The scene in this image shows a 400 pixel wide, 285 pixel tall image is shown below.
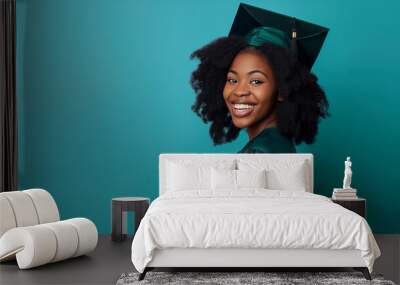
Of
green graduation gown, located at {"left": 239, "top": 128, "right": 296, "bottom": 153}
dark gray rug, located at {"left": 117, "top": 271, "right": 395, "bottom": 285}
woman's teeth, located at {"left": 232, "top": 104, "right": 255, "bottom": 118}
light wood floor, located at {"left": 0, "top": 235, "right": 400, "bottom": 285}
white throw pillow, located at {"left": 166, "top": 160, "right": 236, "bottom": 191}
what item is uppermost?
woman's teeth, located at {"left": 232, "top": 104, "right": 255, "bottom": 118}

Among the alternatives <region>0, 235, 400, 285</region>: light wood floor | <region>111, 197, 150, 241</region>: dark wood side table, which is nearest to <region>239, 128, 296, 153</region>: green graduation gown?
<region>111, 197, 150, 241</region>: dark wood side table

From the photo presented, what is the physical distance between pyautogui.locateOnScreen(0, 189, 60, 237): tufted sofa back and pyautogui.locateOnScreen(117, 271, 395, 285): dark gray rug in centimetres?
111

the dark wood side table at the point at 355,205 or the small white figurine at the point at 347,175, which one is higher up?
the small white figurine at the point at 347,175

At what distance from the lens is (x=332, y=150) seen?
23.1ft

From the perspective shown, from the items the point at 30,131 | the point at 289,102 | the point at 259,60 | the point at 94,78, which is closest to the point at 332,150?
the point at 289,102

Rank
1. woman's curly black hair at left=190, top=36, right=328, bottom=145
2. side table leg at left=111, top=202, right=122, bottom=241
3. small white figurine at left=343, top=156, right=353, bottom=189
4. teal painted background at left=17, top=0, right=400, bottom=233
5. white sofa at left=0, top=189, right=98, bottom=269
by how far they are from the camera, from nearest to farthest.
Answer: white sofa at left=0, top=189, right=98, bottom=269, side table leg at left=111, top=202, right=122, bottom=241, small white figurine at left=343, top=156, right=353, bottom=189, woman's curly black hair at left=190, top=36, right=328, bottom=145, teal painted background at left=17, top=0, right=400, bottom=233

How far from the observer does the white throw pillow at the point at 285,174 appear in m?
6.27

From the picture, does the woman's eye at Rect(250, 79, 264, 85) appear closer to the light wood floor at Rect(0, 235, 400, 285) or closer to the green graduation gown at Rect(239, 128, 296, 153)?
the green graduation gown at Rect(239, 128, 296, 153)

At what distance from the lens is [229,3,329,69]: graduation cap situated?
692 centimetres

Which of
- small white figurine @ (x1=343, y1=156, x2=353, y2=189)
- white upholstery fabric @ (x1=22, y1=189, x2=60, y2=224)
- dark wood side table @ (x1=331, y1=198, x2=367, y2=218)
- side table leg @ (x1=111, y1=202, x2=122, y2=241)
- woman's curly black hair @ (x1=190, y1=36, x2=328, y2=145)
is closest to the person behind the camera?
white upholstery fabric @ (x1=22, y1=189, x2=60, y2=224)

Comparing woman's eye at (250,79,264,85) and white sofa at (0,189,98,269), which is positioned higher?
woman's eye at (250,79,264,85)

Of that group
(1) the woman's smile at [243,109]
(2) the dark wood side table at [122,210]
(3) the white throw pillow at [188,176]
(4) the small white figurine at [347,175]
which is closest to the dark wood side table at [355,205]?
(4) the small white figurine at [347,175]

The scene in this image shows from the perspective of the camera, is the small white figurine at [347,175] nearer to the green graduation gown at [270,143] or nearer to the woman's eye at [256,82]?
the green graduation gown at [270,143]

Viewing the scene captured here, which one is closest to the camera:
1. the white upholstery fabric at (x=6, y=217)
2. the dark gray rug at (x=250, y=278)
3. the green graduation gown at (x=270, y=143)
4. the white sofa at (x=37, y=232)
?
the dark gray rug at (x=250, y=278)
